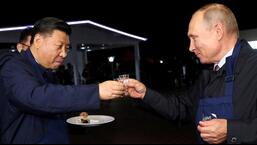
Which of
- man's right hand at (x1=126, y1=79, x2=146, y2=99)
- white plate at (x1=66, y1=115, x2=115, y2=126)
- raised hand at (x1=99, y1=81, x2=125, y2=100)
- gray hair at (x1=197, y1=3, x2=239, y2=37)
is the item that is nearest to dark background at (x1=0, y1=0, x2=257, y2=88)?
white plate at (x1=66, y1=115, x2=115, y2=126)

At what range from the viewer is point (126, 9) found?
14.2 m

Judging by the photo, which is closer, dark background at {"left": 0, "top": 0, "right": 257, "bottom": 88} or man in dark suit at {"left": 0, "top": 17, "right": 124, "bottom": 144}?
man in dark suit at {"left": 0, "top": 17, "right": 124, "bottom": 144}

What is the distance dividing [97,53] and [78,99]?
3031 centimetres

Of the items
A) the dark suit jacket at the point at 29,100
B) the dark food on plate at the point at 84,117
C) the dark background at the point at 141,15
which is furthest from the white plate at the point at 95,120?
the dark background at the point at 141,15

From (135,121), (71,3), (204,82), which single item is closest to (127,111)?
(135,121)

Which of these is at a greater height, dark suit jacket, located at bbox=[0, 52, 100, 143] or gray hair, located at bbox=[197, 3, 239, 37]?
gray hair, located at bbox=[197, 3, 239, 37]

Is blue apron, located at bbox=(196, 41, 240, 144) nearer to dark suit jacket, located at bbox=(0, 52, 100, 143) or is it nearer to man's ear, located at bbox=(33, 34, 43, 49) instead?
dark suit jacket, located at bbox=(0, 52, 100, 143)

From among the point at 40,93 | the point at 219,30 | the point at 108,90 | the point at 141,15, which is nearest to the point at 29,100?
the point at 40,93

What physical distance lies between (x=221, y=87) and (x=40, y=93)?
0.98 meters

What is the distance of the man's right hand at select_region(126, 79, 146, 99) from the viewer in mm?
2297

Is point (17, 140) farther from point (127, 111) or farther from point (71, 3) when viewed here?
point (71, 3)

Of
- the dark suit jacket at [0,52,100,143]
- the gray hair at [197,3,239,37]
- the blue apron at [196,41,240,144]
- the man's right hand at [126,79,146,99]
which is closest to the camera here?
the dark suit jacket at [0,52,100,143]

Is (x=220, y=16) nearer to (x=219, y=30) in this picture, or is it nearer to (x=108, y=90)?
(x=219, y=30)

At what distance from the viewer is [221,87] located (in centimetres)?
185
